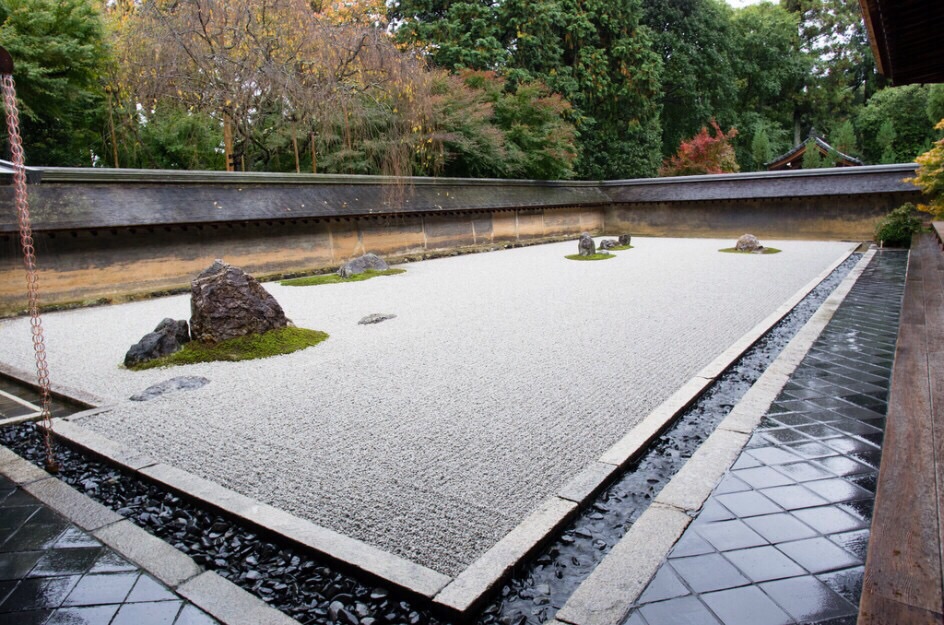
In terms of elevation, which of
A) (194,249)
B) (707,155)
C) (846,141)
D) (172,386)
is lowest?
(172,386)

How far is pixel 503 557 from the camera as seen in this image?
88.5 inches

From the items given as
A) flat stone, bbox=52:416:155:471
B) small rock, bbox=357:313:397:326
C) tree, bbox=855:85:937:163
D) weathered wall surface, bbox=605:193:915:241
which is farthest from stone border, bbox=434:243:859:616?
tree, bbox=855:85:937:163

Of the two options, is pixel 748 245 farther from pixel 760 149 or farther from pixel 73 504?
pixel 760 149

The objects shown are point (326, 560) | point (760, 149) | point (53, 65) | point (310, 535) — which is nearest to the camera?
point (326, 560)

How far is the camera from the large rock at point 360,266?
11.1m

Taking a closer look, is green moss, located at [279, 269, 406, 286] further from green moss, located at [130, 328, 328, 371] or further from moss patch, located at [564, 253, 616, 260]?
green moss, located at [130, 328, 328, 371]

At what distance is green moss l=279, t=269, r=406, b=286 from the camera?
10531 millimetres

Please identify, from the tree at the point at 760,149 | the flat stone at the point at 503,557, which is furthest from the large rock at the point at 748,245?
the tree at the point at 760,149

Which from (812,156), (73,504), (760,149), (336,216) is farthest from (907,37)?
(760,149)

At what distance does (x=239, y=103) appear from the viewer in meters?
12.3

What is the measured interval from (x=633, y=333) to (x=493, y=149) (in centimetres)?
1250

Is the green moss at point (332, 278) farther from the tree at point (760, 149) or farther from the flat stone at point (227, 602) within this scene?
the tree at point (760, 149)

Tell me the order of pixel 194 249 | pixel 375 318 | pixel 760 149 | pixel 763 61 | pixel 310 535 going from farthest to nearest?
1. pixel 763 61
2. pixel 760 149
3. pixel 194 249
4. pixel 375 318
5. pixel 310 535

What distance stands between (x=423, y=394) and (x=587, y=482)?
1.78 metres
